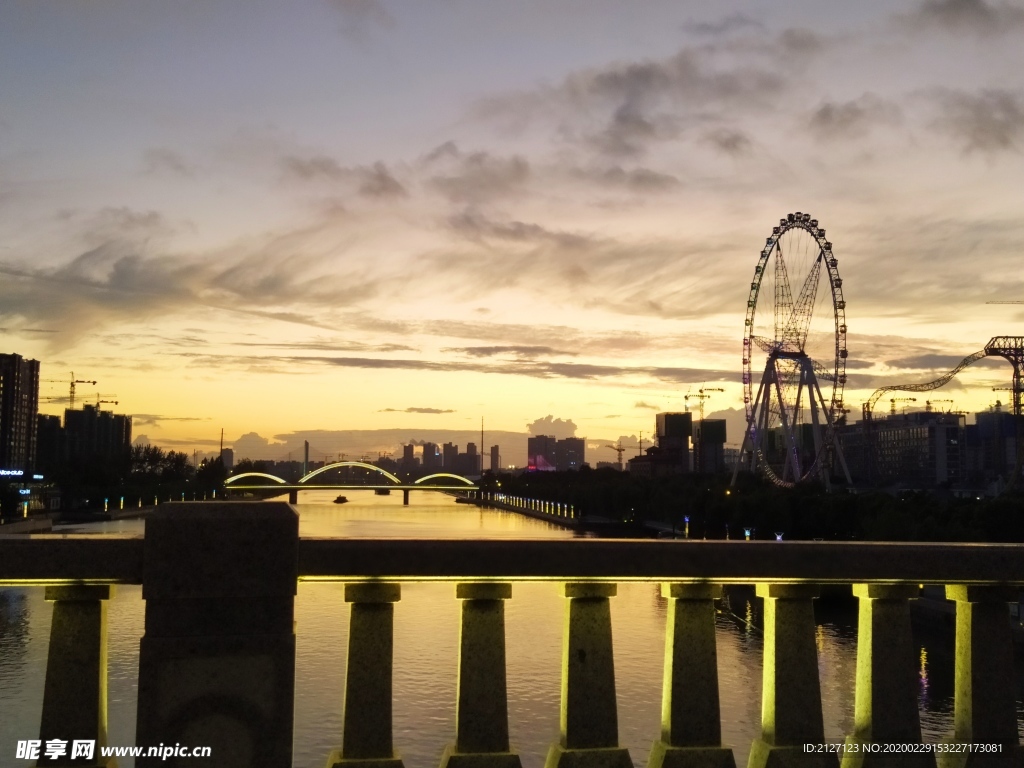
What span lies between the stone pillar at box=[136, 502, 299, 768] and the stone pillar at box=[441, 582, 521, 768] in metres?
1.09

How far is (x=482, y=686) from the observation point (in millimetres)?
6164

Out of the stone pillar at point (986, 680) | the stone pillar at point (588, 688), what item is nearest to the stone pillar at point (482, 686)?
the stone pillar at point (588, 688)

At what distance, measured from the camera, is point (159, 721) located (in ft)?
18.5

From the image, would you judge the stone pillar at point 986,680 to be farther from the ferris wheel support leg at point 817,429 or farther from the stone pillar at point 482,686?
the ferris wheel support leg at point 817,429

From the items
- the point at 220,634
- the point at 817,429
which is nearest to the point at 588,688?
the point at 220,634

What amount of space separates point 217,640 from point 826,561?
392 cm

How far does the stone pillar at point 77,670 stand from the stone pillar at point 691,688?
354cm

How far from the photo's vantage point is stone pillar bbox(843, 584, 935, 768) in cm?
647

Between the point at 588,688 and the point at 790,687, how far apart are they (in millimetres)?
1405

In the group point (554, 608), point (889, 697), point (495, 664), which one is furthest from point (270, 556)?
point (554, 608)

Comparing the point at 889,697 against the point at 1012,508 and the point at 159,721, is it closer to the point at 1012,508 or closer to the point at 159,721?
the point at 159,721

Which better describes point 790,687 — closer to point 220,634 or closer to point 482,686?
point 482,686

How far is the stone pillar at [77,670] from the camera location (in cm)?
577

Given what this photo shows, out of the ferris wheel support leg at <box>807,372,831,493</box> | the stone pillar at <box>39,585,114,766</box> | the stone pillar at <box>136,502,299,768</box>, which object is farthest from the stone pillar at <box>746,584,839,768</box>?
the ferris wheel support leg at <box>807,372,831,493</box>
